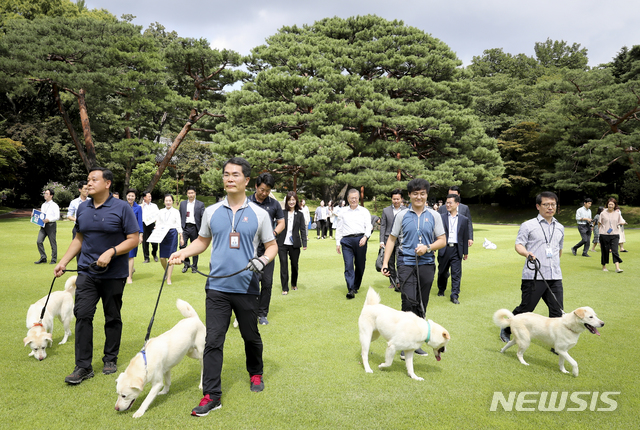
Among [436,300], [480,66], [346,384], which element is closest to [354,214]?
[436,300]

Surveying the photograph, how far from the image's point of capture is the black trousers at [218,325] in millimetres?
3092

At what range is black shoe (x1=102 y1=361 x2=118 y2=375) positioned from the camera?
374 cm

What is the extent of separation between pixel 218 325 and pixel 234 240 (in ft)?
2.32

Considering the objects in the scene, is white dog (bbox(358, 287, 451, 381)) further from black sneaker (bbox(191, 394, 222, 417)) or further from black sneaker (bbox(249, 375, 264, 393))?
black sneaker (bbox(191, 394, 222, 417))

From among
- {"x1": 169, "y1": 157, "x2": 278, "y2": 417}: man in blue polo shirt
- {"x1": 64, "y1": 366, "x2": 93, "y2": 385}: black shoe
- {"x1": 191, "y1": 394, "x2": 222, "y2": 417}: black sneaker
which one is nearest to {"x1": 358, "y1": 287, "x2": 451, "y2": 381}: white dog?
{"x1": 169, "y1": 157, "x2": 278, "y2": 417}: man in blue polo shirt

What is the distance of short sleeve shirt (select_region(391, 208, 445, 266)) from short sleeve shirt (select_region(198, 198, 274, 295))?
6.01 ft

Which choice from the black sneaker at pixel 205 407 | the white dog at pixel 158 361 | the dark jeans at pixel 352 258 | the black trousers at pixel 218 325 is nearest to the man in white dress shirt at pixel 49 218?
the dark jeans at pixel 352 258

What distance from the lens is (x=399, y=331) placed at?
3.64 m

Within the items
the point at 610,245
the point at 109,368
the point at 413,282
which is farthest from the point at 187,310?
the point at 610,245

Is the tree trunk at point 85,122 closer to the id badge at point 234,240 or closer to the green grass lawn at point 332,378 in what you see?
the green grass lawn at point 332,378

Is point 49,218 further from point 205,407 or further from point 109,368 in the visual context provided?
point 205,407

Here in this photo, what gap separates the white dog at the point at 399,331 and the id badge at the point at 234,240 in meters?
1.59

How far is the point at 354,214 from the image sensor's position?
7113mm

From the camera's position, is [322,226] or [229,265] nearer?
[229,265]
